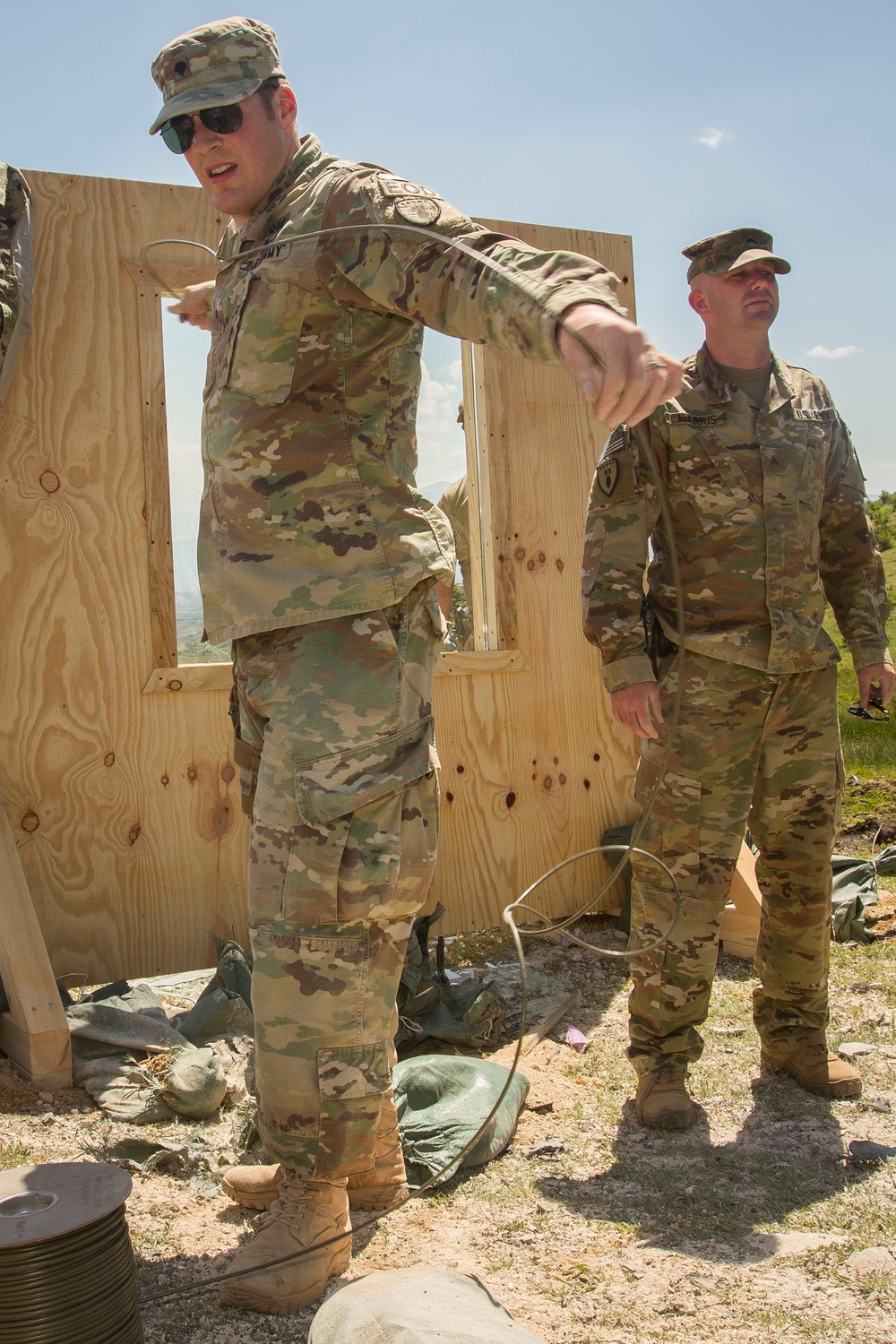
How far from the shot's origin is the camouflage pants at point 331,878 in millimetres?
2309

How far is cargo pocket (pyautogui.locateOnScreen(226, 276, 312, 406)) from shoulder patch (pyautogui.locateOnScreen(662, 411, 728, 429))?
4.37 ft

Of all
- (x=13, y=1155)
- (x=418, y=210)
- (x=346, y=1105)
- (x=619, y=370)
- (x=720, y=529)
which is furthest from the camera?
(x=720, y=529)

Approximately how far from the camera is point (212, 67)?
93.2 inches

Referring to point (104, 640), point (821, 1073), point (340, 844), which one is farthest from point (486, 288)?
point (104, 640)

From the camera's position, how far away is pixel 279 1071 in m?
2.32

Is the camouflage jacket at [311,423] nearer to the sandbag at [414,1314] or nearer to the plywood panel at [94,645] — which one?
the sandbag at [414,1314]

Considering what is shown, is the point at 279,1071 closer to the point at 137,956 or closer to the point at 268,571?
the point at 268,571

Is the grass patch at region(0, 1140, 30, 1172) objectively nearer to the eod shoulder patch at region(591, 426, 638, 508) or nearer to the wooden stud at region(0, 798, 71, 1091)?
the wooden stud at region(0, 798, 71, 1091)

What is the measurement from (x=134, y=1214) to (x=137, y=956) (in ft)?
5.67

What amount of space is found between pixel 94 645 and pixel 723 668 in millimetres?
2348

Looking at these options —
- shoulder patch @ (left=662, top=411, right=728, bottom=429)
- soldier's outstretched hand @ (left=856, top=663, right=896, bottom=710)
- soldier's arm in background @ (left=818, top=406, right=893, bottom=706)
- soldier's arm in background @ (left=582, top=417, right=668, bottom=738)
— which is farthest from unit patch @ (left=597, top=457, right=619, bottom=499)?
soldier's outstretched hand @ (left=856, top=663, right=896, bottom=710)

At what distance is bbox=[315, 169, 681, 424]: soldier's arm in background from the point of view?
1.65m

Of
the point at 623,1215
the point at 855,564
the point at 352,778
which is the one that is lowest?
the point at 623,1215

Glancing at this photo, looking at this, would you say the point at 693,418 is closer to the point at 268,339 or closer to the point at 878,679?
the point at 878,679
